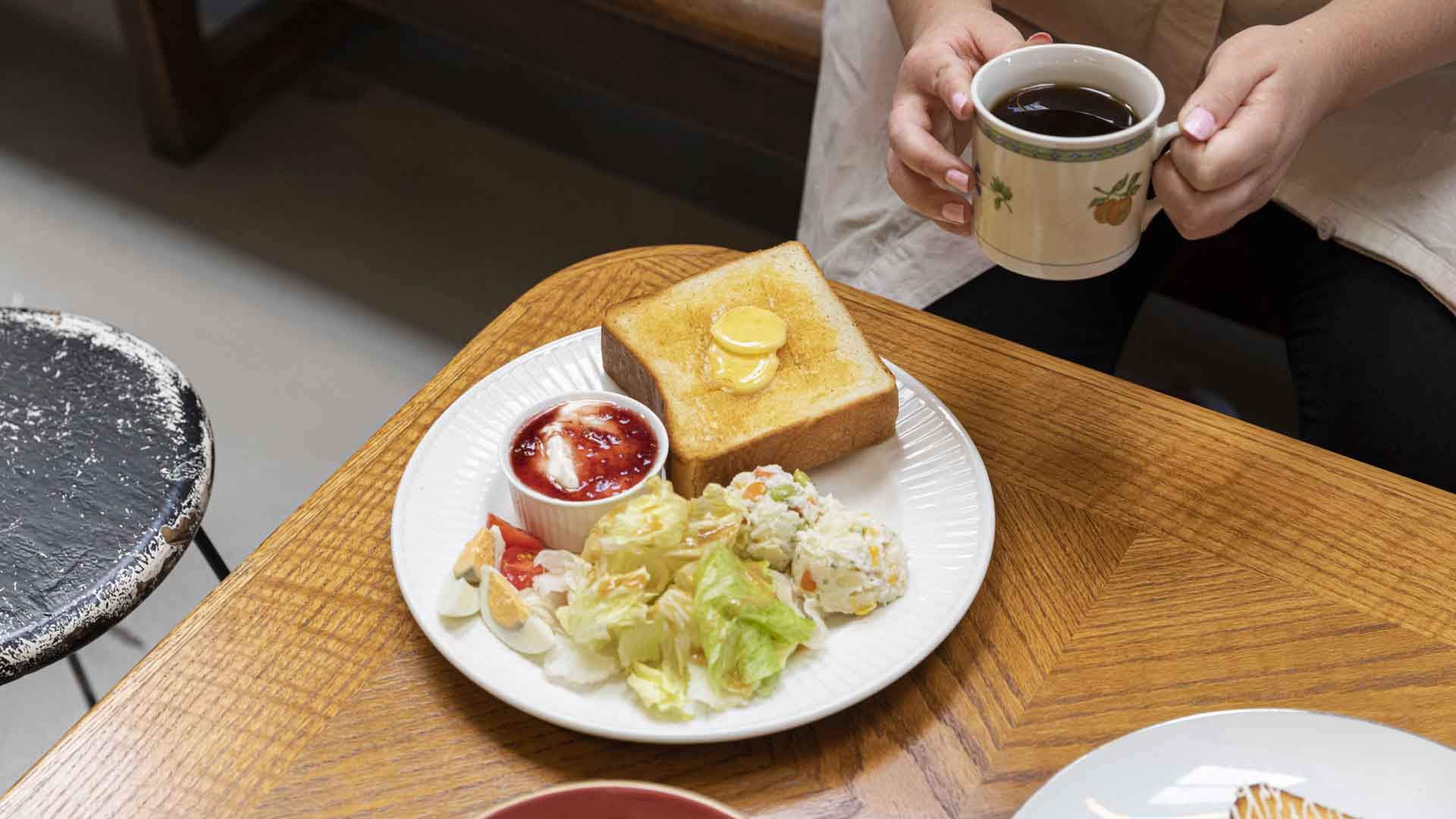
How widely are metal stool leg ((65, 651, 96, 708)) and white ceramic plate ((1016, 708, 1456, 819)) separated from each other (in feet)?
4.48

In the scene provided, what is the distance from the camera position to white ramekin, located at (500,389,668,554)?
3.04 ft

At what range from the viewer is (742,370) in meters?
1.07

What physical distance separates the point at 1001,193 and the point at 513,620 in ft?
1.54

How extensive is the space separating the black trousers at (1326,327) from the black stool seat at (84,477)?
82cm

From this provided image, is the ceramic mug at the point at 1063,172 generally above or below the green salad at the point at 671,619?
above

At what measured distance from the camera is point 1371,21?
3.66ft

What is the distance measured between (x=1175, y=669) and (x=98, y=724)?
75 centimetres

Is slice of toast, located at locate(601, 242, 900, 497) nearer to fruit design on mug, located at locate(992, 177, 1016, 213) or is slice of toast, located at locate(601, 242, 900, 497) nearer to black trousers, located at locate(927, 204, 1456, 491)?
fruit design on mug, located at locate(992, 177, 1016, 213)

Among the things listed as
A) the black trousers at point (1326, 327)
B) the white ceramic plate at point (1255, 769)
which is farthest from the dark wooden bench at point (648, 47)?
the white ceramic plate at point (1255, 769)

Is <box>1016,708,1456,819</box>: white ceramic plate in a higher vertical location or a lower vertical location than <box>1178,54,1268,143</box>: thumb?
lower

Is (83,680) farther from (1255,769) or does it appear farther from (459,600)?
(1255,769)

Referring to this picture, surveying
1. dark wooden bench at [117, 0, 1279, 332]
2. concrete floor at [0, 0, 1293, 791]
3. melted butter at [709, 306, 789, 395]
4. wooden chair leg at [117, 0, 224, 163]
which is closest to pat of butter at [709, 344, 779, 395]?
melted butter at [709, 306, 789, 395]

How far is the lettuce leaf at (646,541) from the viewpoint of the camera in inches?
34.1

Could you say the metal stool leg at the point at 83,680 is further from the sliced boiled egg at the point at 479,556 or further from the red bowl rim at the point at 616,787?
the red bowl rim at the point at 616,787
